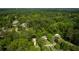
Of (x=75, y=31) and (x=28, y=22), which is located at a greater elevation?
(x=28, y=22)

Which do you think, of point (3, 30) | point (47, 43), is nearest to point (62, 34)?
point (47, 43)

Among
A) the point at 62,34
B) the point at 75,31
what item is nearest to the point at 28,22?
the point at 62,34

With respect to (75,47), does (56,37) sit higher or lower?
higher
